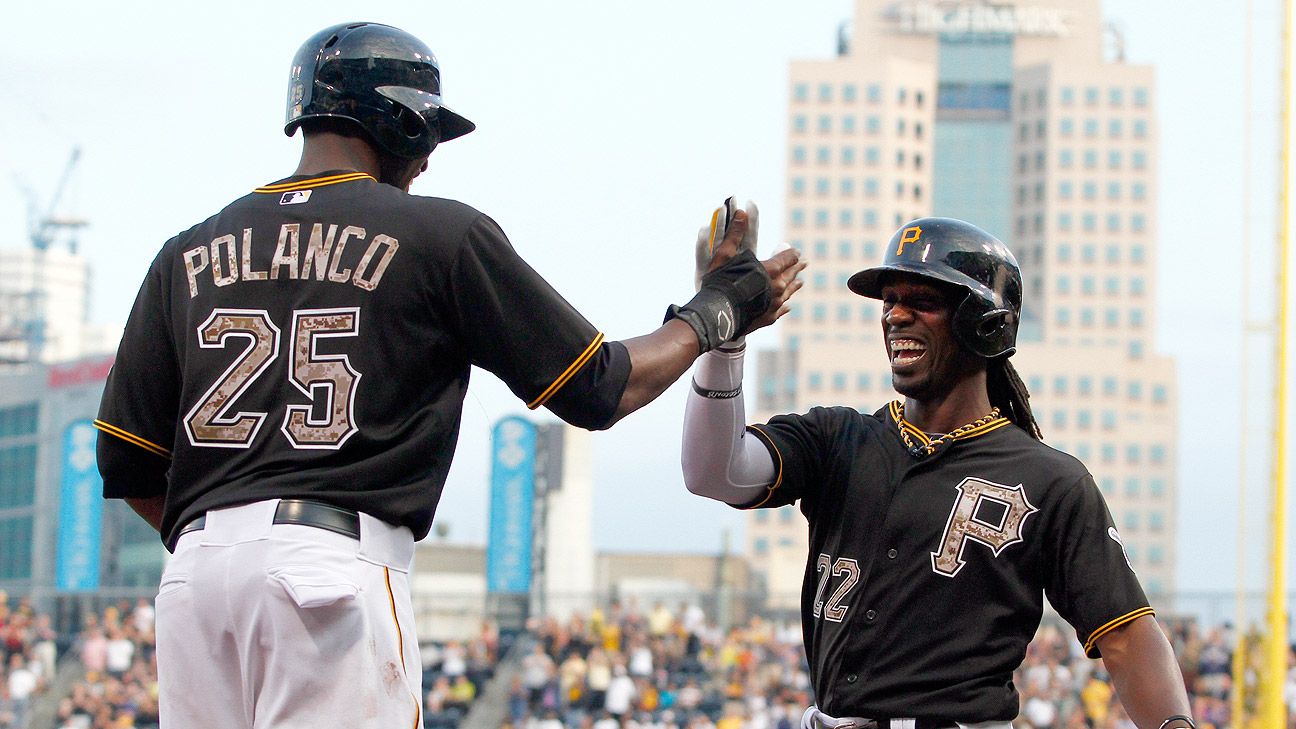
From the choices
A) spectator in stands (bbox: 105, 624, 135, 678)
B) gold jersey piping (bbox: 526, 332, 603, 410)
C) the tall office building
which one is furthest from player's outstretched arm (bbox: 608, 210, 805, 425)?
the tall office building

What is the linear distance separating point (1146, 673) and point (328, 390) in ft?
7.37

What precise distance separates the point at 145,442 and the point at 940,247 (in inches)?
86.5

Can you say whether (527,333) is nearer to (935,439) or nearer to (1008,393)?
(935,439)

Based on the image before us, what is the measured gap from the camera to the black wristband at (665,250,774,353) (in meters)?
4.24

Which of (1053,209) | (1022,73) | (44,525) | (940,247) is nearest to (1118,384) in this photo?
(1053,209)

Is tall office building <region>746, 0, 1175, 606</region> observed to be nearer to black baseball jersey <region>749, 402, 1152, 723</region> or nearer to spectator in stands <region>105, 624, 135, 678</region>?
spectator in stands <region>105, 624, 135, 678</region>

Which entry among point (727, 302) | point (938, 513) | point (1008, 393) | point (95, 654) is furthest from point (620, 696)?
point (727, 302)

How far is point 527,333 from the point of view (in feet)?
12.8

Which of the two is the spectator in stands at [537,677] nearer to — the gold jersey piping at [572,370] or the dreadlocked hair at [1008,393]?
the dreadlocked hair at [1008,393]

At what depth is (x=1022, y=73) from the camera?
147125 mm

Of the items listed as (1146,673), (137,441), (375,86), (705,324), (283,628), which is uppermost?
(375,86)

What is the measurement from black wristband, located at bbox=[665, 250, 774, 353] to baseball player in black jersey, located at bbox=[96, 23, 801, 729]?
0.44 feet

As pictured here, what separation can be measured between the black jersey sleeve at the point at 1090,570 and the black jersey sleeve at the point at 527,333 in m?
1.37

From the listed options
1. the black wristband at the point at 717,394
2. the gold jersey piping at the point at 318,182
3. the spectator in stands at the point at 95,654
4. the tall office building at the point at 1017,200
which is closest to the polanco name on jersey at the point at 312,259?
the gold jersey piping at the point at 318,182
